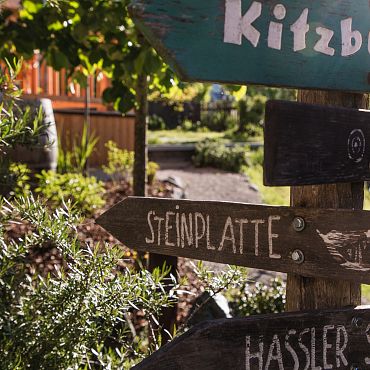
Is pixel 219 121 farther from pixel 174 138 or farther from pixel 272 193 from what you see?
pixel 272 193

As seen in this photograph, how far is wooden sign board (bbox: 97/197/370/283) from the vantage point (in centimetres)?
167

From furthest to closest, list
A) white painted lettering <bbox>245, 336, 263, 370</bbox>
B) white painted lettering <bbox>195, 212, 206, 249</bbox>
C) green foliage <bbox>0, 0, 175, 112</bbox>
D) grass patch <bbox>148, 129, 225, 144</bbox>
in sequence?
grass patch <bbox>148, 129, 225, 144</bbox>
green foliage <bbox>0, 0, 175, 112</bbox>
white painted lettering <bbox>195, 212, 206, 249</bbox>
white painted lettering <bbox>245, 336, 263, 370</bbox>

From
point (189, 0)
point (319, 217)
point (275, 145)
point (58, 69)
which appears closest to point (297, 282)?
point (319, 217)

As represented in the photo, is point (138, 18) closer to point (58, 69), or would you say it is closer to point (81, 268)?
point (81, 268)

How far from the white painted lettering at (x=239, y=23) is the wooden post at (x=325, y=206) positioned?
439 millimetres

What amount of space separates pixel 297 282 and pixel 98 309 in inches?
26.6

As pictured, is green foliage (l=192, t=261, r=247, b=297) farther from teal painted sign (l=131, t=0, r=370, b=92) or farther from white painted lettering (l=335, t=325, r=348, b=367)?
teal painted sign (l=131, t=0, r=370, b=92)

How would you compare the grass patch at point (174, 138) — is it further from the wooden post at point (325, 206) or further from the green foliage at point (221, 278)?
the wooden post at point (325, 206)

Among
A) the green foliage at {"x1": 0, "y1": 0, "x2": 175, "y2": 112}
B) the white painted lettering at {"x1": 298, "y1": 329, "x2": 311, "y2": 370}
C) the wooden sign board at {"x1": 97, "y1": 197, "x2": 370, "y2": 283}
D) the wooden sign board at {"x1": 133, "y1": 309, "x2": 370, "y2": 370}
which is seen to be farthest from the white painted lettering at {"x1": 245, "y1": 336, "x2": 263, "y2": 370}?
the green foliage at {"x1": 0, "y1": 0, "x2": 175, "y2": 112}

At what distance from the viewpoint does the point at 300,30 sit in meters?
1.74

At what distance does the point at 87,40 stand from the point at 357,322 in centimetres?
355

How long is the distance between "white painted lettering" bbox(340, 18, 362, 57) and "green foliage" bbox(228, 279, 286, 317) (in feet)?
8.61

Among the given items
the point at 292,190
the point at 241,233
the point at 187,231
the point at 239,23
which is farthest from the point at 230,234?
the point at 239,23

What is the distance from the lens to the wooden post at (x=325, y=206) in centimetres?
192
